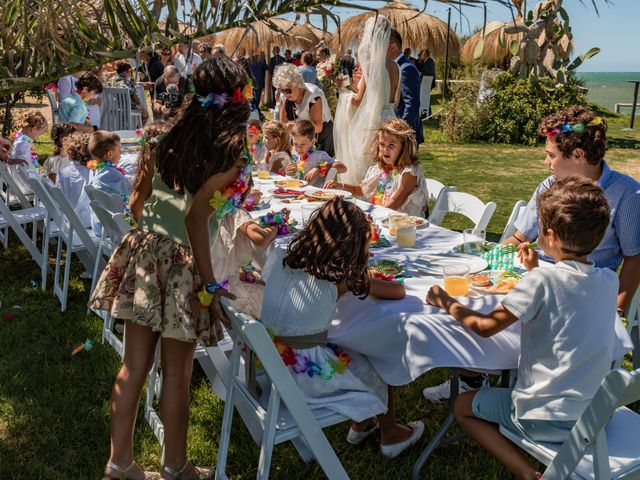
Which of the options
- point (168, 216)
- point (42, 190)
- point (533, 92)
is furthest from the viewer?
point (533, 92)

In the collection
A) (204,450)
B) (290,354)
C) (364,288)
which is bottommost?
(204,450)

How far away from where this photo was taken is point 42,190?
14.6 ft

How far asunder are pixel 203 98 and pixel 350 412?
128 cm

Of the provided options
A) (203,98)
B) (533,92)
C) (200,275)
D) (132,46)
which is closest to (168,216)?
(200,275)

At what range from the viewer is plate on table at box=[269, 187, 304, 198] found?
450cm

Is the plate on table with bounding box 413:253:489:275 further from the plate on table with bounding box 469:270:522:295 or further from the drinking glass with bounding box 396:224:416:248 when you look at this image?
the drinking glass with bounding box 396:224:416:248

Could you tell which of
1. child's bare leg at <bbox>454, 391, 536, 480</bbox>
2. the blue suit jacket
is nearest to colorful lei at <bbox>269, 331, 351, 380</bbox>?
child's bare leg at <bbox>454, 391, 536, 480</bbox>

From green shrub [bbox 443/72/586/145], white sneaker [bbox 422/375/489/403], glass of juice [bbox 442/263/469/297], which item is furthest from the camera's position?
green shrub [bbox 443/72/586/145]

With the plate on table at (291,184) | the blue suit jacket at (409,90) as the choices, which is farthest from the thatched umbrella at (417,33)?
the plate on table at (291,184)

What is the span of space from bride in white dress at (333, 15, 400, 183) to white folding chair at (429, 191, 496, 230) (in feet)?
8.62

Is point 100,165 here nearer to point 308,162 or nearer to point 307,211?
point 308,162

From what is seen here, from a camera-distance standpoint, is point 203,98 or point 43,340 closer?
point 203,98

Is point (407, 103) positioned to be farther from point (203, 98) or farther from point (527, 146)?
point (527, 146)

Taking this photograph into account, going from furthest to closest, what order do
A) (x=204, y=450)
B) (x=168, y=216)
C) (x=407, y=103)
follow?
(x=407, y=103)
(x=204, y=450)
(x=168, y=216)
